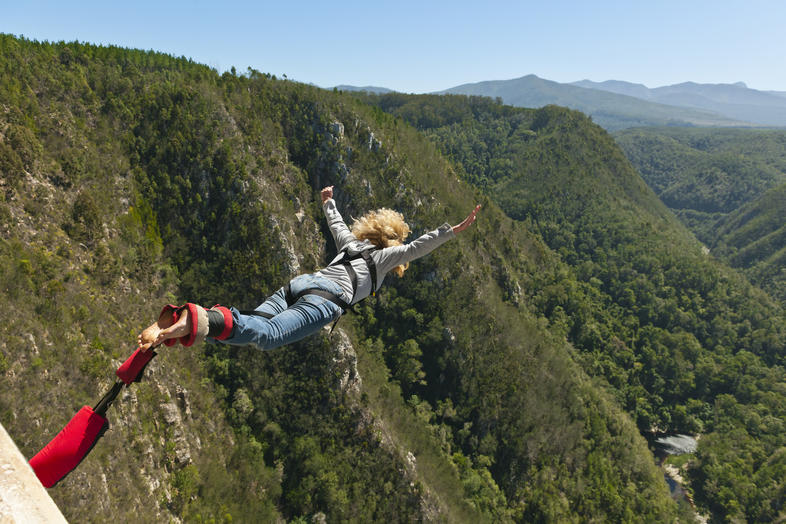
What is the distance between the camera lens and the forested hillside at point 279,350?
2595cm

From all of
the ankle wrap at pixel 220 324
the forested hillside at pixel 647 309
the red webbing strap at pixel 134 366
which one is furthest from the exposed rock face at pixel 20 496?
the forested hillside at pixel 647 309

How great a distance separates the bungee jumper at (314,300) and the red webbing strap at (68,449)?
77 centimetres

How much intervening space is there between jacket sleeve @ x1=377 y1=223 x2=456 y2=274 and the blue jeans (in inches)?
37.5

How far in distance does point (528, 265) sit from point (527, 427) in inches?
1889

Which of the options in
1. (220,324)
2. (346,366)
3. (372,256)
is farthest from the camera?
(346,366)

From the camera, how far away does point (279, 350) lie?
1967 inches

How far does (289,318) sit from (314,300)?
0.43 m

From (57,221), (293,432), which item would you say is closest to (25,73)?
(57,221)

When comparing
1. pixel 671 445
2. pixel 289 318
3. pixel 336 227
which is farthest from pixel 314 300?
pixel 671 445

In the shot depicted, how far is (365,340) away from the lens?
6356 centimetres

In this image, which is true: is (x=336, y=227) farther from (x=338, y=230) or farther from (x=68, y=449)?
(x=68, y=449)

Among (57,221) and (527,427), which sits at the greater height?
(57,221)

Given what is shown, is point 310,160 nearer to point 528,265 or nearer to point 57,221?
point 57,221

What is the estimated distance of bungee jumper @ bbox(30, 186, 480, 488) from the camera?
3471 millimetres
